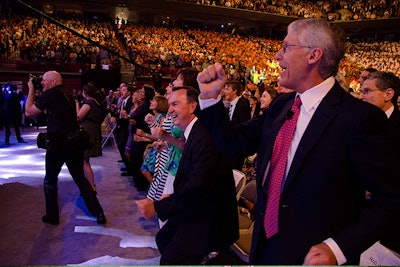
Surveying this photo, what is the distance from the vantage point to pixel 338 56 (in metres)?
1.68

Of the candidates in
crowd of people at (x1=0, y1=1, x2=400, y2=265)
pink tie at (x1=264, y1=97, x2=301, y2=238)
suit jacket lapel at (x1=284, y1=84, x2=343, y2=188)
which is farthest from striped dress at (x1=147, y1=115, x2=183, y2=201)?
suit jacket lapel at (x1=284, y1=84, x2=343, y2=188)

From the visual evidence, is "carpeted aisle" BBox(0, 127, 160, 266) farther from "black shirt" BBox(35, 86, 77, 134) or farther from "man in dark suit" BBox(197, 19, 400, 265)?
"man in dark suit" BBox(197, 19, 400, 265)

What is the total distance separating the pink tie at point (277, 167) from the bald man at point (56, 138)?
11.3ft

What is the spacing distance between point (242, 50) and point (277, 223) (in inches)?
1066

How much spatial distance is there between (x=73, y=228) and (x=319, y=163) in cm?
386

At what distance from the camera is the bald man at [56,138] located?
14.8 feet

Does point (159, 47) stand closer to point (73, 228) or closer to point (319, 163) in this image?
point (73, 228)

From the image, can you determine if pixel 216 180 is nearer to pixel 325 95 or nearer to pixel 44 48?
pixel 325 95

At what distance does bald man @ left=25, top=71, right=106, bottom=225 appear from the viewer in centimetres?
452

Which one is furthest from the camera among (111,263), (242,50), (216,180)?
(242,50)

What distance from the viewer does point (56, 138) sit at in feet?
14.9

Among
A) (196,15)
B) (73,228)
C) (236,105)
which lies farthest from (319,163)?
(196,15)

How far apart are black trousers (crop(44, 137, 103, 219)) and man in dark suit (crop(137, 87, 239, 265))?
2.39 metres

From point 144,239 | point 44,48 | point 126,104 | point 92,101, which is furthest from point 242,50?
point 144,239
